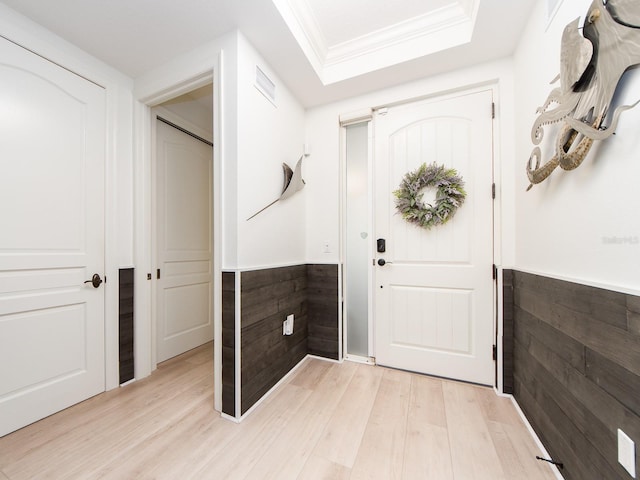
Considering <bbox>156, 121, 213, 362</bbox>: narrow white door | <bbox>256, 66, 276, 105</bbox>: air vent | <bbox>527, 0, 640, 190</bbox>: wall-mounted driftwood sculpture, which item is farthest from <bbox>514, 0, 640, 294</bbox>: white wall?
<bbox>156, 121, 213, 362</bbox>: narrow white door

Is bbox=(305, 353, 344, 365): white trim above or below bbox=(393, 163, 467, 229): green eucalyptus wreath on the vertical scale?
below

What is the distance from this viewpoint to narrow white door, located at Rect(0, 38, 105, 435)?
1.42 m

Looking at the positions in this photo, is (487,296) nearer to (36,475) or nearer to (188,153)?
(36,475)

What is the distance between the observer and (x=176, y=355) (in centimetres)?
244

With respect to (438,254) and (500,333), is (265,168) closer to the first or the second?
(438,254)

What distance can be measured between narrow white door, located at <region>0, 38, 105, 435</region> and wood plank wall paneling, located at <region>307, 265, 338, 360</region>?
166cm

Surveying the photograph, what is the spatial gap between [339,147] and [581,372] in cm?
218

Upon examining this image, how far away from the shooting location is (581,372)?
39.7 inches

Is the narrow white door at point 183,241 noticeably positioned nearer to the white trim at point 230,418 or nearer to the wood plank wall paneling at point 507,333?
the white trim at point 230,418

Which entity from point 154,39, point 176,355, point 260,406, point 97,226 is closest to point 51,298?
point 97,226

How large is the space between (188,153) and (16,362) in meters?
2.04

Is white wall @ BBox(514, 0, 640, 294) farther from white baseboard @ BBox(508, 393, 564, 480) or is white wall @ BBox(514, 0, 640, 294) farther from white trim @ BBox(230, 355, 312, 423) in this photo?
white trim @ BBox(230, 355, 312, 423)

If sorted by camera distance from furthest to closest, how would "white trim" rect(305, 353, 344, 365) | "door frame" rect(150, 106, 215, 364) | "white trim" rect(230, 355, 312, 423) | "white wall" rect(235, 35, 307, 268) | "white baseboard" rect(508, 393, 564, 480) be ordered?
"white trim" rect(305, 353, 344, 365) < "door frame" rect(150, 106, 215, 364) < "white wall" rect(235, 35, 307, 268) < "white trim" rect(230, 355, 312, 423) < "white baseboard" rect(508, 393, 564, 480)

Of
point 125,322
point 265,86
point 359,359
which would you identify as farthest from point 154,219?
point 359,359
